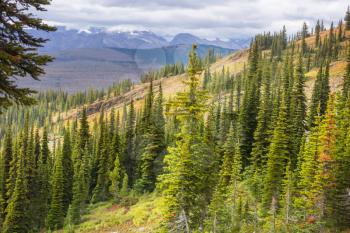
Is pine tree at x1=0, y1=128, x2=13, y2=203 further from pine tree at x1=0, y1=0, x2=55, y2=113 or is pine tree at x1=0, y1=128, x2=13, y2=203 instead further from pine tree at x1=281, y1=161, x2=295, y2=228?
pine tree at x1=0, y1=0, x2=55, y2=113

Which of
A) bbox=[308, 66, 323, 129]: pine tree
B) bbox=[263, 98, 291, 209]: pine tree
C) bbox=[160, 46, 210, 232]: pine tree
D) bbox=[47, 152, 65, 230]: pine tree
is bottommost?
bbox=[47, 152, 65, 230]: pine tree

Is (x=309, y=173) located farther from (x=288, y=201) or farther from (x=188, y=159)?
(x=188, y=159)

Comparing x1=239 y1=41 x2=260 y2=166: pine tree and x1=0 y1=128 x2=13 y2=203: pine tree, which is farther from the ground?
x1=239 y1=41 x2=260 y2=166: pine tree

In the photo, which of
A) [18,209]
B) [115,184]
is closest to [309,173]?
[115,184]

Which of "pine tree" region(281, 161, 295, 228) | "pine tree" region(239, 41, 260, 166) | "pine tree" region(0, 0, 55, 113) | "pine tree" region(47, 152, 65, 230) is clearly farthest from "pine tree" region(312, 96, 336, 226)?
"pine tree" region(47, 152, 65, 230)

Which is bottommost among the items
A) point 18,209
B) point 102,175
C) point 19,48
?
point 102,175

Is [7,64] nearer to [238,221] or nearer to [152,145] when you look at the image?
[238,221]

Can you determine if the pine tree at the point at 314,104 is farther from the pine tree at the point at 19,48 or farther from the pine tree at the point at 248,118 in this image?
the pine tree at the point at 19,48

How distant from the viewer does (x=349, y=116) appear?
160ft

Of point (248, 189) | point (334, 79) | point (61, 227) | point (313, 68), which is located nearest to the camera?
point (248, 189)

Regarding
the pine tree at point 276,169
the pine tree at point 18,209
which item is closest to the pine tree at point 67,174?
the pine tree at point 18,209

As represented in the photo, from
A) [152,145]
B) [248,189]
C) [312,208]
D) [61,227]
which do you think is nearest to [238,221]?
[312,208]

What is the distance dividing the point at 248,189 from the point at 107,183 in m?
30.9

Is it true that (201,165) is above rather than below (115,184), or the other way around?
above
